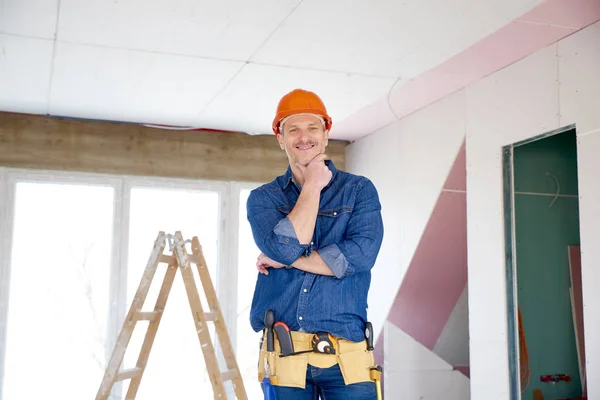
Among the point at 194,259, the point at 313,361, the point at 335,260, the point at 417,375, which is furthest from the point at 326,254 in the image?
the point at 417,375

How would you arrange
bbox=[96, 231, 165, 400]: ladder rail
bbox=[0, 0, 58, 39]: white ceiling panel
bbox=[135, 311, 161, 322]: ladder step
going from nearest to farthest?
bbox=[0, 0, 58, 39]: white ceiling panel → bbox=[96, 231, 165, 400]: ladder rail → bbox=[135, 311, 161, 322]: ladder step

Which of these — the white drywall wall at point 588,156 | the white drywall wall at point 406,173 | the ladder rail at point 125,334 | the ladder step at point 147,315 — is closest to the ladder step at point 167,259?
the ladder rail at point 125,334

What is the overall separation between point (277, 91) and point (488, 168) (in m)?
1.57

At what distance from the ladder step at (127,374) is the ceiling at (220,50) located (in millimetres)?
1864

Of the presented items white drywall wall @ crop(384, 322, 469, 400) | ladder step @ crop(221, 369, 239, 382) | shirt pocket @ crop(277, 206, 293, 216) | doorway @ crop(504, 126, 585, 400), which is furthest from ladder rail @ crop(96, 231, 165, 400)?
doorway @ crop(504, 126, 585, 400)

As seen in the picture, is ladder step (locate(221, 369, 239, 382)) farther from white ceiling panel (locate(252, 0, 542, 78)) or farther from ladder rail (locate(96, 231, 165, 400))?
white ceiling panel (locate(252, 0, 542, 78))

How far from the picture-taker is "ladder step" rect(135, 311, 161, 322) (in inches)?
157

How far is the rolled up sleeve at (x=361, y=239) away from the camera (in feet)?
6.13

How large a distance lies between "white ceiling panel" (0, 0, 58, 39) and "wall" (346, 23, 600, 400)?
2645 millimetres

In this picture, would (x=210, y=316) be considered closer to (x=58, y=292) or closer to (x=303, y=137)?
(x=58, y=292)

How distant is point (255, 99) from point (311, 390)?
140 inches

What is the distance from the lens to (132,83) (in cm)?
477

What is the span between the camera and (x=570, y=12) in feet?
11.5

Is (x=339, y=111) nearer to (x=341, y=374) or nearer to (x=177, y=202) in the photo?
(x=177, y=202)
